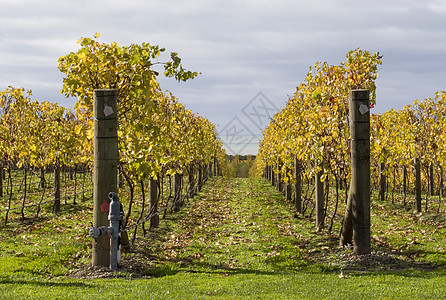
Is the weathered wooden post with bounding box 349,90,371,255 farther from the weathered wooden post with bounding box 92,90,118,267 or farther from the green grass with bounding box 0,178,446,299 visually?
the weathered wooden post with bounding box 92,90,118,267

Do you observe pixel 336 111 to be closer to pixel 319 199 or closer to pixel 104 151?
pixel 319 199

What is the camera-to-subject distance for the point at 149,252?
11.6 meters

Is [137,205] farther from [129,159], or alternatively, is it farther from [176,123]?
[129,159]

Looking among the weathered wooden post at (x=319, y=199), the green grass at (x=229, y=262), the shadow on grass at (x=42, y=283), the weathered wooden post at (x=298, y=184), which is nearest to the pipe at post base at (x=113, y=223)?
the green grass at (x=229, y=262)

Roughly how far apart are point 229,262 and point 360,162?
3.75m

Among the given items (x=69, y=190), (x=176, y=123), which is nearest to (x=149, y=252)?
(x=176, y=123)

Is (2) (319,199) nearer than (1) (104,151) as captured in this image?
No

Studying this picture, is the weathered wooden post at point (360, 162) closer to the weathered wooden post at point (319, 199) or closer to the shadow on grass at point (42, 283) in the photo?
the weathered wooden post at point (319, 199)

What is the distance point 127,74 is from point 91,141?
74.1 inches

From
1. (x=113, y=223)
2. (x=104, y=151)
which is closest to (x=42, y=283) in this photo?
(x=113, y=223)

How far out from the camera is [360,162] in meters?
9.75

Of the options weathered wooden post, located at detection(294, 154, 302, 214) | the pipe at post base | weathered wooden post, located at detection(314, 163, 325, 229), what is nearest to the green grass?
weathered wooden post, located at detection(314, 163, 325, 229)

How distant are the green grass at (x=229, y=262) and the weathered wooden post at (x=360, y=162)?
2.32ft

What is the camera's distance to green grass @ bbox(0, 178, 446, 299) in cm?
719
